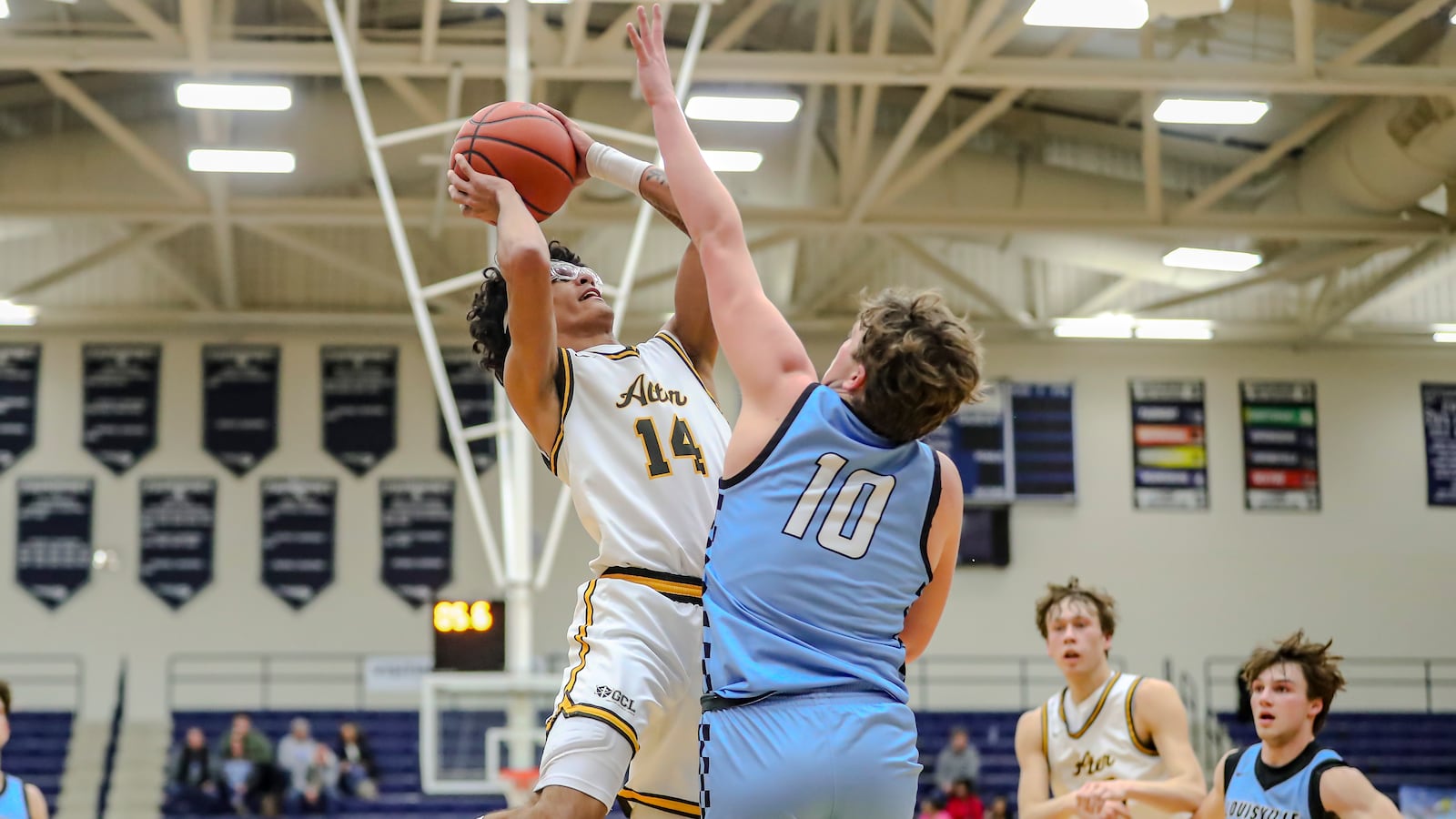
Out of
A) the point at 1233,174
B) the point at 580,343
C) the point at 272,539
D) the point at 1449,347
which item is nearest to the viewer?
the point at 580,343

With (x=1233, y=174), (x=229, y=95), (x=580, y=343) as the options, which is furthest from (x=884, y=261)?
(x=580, y=343)

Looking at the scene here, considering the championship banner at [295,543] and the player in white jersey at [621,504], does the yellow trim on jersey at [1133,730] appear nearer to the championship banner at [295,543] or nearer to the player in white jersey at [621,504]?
the player in white jersey at [621,504]

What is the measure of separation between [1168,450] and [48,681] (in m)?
14.1

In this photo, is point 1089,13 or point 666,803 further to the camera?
point 1089,13

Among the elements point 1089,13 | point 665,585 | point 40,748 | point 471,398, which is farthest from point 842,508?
point 40,748

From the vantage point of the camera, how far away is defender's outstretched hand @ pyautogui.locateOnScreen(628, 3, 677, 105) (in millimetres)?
3461

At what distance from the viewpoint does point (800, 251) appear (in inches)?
801

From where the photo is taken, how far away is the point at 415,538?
20266 mm

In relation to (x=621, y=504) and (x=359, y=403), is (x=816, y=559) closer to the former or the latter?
(x=621, y=504)

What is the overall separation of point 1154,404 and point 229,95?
41.0 ft

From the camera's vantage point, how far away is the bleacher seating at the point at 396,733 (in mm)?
18234

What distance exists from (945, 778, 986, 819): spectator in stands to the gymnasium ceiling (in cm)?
567

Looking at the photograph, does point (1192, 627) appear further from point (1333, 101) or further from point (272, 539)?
point (272, 539)

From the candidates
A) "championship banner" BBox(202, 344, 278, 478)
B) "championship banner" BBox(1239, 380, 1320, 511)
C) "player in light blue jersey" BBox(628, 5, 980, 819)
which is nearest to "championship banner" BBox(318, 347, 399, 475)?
"championship banner" BBox(202, 344, 278, 478)
